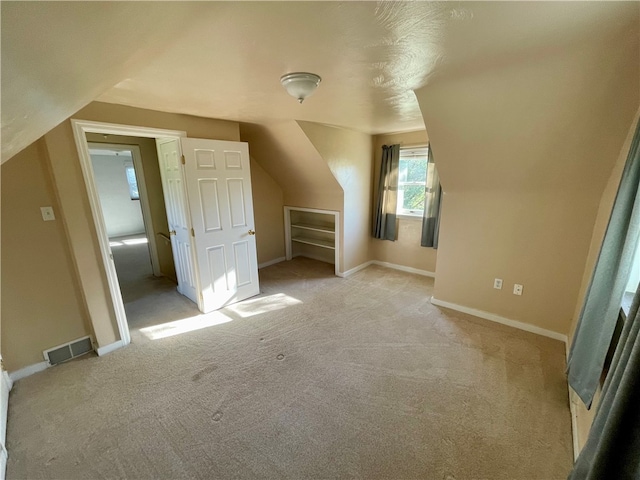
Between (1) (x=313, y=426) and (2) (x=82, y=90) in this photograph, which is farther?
(1) (x=313, y=426)

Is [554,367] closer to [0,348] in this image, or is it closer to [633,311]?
[633,311]

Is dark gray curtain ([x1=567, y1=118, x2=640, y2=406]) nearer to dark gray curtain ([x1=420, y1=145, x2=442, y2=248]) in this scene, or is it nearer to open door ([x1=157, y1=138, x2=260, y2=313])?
dark gray curtain ([x1=420, y1=145, x2=442, y2=248])

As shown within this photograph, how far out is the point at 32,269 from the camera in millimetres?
2104

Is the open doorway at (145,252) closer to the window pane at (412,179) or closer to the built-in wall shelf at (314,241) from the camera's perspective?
the built-in wall shelf at (314,241)

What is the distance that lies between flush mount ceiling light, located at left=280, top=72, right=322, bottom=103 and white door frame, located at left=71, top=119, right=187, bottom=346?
62.9 inches

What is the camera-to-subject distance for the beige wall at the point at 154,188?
11.1 ft

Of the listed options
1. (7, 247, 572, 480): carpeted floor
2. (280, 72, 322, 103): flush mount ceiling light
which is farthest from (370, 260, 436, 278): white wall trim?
(280, 72, 322, 103): flush mount ceiling light

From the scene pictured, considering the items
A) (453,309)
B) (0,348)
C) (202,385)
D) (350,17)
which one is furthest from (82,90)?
(453,309)

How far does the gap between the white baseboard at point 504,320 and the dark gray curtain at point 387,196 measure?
1.45m

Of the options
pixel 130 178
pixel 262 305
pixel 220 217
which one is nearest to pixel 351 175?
pixel 220 217

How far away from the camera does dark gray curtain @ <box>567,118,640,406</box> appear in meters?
1.26

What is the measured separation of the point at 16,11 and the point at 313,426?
2.11 m

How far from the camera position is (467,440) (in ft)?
5.23

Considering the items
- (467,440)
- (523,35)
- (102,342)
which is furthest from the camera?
(102,342)
